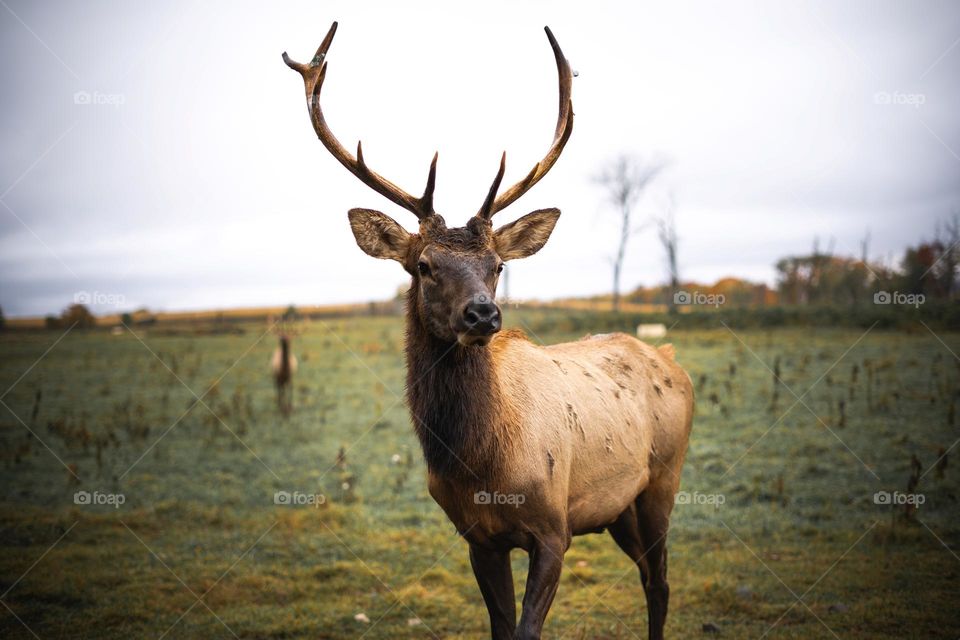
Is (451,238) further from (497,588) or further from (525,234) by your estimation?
(497,588)

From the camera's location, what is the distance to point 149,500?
9.80 m

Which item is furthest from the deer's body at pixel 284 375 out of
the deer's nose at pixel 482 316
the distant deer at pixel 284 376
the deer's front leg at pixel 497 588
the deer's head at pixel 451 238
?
the deer's nose at pixel 482 316

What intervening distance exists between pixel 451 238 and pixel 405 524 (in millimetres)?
5678

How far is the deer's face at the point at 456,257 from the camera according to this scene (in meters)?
3.81

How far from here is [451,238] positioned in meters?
4.26

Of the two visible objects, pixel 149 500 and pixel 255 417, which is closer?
pixel 149 500

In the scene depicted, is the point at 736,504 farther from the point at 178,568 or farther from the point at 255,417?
the point at 255,417

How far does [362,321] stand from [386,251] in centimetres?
3548

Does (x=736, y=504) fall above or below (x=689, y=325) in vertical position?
below

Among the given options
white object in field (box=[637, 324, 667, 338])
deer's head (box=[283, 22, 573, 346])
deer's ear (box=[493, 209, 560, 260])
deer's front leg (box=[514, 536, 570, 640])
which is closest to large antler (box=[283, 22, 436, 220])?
deer's head (box=[283, 22, 573, 346])

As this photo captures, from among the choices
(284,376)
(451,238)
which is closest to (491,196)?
(451,238)

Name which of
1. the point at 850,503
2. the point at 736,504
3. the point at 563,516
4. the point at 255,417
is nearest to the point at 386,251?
the point at 563,516

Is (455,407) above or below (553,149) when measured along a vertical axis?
below

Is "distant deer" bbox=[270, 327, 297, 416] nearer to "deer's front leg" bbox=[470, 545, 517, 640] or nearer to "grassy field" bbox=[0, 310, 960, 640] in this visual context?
"grassy field" bbox=[0, 310, 960, 640]
